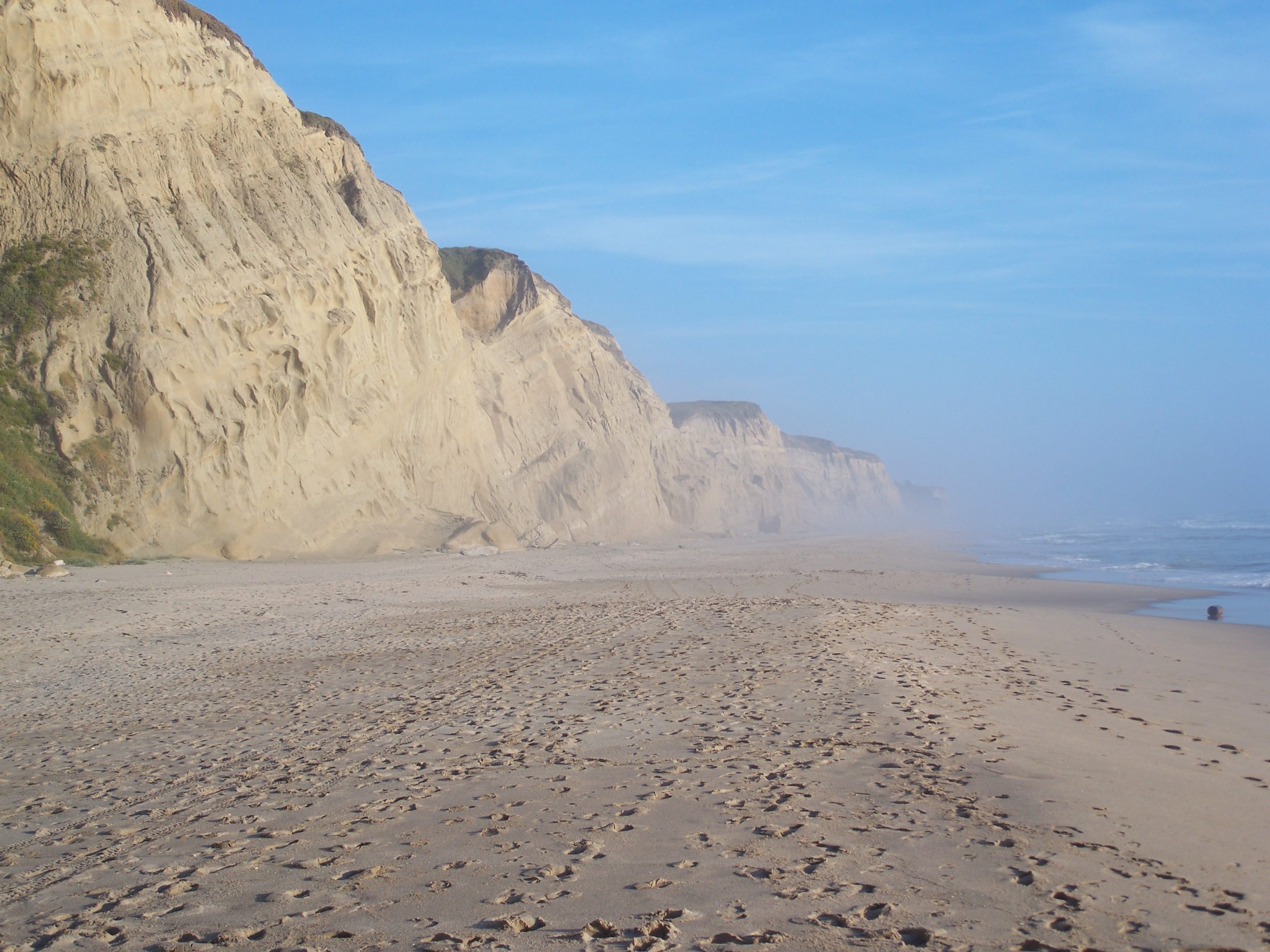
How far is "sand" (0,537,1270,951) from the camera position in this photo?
321 centimetres

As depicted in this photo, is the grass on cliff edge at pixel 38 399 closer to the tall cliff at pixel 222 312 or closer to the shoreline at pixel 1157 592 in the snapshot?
the tall cliff at pixel 222 312

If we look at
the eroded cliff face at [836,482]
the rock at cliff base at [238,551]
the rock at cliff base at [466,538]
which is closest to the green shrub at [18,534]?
the rock at cliff base at [238,551]

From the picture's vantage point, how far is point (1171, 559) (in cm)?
3006

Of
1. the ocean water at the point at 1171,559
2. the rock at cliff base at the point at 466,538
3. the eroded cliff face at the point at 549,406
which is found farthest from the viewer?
the eroded cliff face at the point at 549,406

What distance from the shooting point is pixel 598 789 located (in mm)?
4738

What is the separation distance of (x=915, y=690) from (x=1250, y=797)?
2.76m

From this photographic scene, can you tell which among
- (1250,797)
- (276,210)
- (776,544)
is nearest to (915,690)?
(1250,797)

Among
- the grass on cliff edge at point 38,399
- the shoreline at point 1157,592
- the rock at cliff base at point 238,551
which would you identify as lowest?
the shoreline at point 1157,592

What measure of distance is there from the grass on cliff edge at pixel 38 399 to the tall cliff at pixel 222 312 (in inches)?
5.8

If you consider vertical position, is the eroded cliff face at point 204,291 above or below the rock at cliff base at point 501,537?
above

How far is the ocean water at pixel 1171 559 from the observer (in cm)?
1688

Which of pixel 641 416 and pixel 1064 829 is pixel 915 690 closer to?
pixel 1064 829

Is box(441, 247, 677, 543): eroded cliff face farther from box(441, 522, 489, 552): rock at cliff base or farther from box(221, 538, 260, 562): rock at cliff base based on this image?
box(221, 538, 260, 562): rock at cliff base

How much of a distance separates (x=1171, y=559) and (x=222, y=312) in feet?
97.5
